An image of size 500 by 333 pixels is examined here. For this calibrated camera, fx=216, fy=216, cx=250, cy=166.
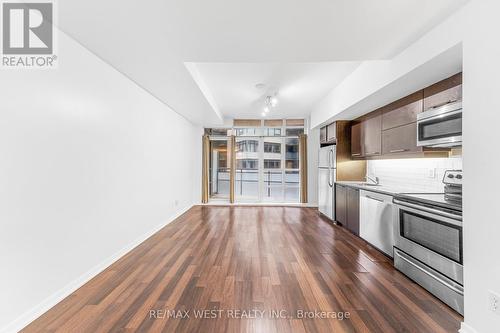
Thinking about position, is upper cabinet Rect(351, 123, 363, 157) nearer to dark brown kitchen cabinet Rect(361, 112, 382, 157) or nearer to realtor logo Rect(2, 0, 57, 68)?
dark brown kitchen cabinet Rect(361, 112, 382, 157)

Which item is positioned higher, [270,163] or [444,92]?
[444,92]

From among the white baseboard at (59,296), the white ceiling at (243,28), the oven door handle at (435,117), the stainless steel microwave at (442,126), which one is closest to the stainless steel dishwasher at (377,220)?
→ the stainless steel microwave at (442,126)

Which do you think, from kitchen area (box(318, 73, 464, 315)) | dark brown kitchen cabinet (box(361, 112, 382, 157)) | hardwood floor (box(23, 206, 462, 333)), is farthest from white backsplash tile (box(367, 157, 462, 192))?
hardwood floor (box(23, 206, 462, 333))

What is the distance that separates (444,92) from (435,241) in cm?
161

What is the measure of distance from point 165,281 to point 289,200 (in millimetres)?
5149

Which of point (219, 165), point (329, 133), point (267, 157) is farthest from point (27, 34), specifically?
point (267, 157)

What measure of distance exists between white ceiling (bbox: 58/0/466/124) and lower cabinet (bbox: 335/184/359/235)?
2323mm

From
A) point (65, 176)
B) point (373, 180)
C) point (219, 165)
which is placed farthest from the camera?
point (219, 165)

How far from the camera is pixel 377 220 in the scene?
311cm

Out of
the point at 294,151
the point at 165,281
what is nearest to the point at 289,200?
the point at 294,151

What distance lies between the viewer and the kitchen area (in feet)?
6.62

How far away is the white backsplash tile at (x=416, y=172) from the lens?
9.50 feet

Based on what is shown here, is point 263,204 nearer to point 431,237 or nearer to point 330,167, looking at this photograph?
point 330,167

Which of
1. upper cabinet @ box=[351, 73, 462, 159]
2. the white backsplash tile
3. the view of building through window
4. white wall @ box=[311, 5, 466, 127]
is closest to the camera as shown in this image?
white wall @ box=[311, 5, 466, 127]
